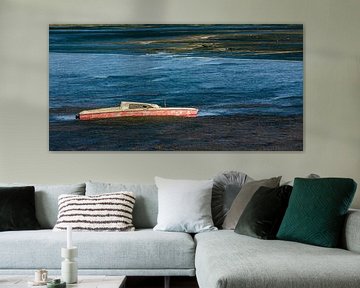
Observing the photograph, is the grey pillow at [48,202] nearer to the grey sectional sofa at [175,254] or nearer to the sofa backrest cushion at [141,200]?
the grey sectional sofa at [175,254]

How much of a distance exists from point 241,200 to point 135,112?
49.2 inches

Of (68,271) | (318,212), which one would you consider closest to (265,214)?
(318,212)

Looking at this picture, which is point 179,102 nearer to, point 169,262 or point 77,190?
point 77,190

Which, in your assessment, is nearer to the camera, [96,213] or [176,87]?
[96,213]

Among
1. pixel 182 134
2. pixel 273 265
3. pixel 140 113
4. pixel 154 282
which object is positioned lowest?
pixel 154 282

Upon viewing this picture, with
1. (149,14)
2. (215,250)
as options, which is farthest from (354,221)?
(149,14)

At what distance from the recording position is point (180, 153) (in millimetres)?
5684

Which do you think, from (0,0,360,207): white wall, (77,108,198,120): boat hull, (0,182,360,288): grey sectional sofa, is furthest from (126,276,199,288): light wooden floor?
(77,108,198,120): boat hull

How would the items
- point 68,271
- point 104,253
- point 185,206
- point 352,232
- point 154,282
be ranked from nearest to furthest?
point 68,271, point 352,232, point 104,253, point 185,206, point 154,282

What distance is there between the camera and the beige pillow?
502 cm

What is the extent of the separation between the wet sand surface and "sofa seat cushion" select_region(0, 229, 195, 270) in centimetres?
123

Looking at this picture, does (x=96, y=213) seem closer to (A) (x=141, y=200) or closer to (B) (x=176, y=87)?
(A) (x=141, y=200)

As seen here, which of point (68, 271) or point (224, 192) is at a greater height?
point (224, 192)

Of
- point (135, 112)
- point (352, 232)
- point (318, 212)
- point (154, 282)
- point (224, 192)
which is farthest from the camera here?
point (135, 112)
